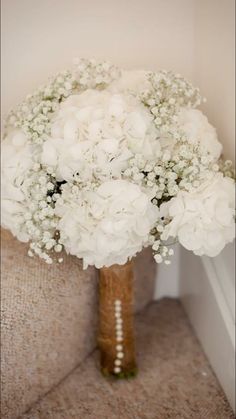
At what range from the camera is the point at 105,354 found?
1.27m

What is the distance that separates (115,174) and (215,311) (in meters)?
0.55

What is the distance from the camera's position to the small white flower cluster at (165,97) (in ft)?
3.17

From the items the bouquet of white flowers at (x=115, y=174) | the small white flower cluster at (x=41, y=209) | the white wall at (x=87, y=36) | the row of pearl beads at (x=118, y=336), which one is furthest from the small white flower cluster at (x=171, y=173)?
the white wall at (x=87, y=36)

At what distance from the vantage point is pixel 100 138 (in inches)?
36.9

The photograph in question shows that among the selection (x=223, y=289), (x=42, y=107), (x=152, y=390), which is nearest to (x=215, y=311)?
(x=223, y=289)

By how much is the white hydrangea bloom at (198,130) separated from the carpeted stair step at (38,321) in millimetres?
438

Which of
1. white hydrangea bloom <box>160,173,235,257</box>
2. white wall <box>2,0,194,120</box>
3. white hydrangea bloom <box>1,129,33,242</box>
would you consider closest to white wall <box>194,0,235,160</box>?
white wall <box>2,0,194,120</box>

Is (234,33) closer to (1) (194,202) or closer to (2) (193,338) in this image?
(1) (194,202)

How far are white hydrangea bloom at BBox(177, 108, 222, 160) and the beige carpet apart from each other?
60cm

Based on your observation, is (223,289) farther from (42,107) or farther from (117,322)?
(42,107)

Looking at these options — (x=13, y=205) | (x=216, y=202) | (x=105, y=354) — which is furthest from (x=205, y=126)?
(x=105, y=354)

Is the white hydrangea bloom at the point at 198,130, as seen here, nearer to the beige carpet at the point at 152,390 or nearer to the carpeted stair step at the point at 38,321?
the carpeted stair step at the point at 38,321

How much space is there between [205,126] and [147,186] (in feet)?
0.70

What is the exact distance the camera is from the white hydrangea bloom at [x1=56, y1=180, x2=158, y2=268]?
912 millimetres
